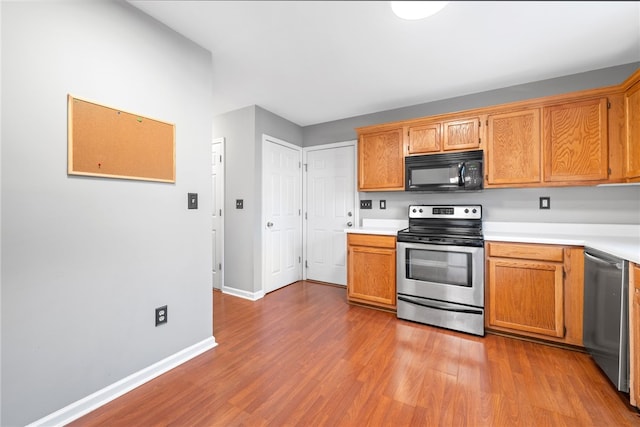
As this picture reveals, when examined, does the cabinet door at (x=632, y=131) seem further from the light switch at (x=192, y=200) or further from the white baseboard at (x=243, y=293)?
the white baseboard at (x=243, y=293)

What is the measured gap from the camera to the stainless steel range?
7.44ft

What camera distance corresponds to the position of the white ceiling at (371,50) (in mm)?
412

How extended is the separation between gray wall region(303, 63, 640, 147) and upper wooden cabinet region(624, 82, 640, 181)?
0.17m

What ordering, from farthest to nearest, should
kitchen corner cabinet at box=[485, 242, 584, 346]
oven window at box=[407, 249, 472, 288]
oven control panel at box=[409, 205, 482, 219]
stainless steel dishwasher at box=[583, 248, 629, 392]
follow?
oven control panel at box=[409, 205, 482, 219] → oven window at box=[407, 249, 472, 288] → kitchen corner cabinet at box=[485, 242, 584, 346] → stainless steel dishwasher at box=[583, 248, 629, 392]

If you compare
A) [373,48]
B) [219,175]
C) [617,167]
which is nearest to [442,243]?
[617,167]

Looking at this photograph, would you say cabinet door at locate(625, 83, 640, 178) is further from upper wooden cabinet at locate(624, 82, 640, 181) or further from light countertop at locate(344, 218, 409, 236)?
light countertop at locate(344, 218, 409, 236)

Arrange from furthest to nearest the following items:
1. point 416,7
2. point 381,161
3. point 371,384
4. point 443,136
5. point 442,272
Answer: point 381,161 < point 443,136 < point 442,272 < point 371,384 < point 416,7

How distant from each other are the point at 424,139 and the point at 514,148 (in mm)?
779

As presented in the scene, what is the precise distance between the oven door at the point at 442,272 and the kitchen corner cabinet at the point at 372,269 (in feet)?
0.39

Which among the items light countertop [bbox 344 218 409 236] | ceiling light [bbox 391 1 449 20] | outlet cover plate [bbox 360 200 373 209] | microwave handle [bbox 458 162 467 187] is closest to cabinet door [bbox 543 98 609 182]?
microwave handle [bbox 458 162 467 187]

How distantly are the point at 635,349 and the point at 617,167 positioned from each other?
136 centimetres

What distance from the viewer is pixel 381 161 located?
3.01 m

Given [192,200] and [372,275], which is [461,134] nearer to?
[372,275]

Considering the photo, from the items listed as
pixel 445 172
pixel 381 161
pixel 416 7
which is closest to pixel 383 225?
pixel 381 161
